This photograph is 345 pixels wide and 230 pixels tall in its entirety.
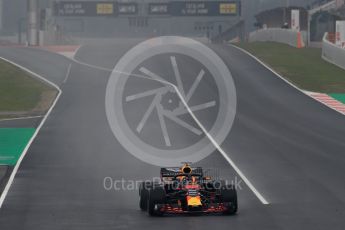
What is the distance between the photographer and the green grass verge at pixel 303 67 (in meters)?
53.3

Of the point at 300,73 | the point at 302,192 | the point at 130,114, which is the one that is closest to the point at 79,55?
the point at 300,73

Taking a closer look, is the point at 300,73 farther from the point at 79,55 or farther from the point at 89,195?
the point at 89,195

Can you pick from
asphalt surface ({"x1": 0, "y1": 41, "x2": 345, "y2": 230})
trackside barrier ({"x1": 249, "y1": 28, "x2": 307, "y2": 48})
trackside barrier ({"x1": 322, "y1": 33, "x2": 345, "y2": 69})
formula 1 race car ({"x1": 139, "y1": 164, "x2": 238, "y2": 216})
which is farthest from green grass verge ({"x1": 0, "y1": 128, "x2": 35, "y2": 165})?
trackside barrier ({"x1": 249, "y1": 28, "x2": 307, "y2": 48})

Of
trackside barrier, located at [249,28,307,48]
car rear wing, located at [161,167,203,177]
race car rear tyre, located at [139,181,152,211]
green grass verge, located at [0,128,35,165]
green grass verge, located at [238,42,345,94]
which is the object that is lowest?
green grass verge, located at [0,128,35,165]

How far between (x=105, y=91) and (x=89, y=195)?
89.2ft

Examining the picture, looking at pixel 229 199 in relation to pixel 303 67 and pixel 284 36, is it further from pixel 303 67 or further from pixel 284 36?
pixel 284 36

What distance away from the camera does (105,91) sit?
2000 inches

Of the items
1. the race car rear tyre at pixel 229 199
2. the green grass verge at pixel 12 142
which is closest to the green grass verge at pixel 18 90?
the green grass verge at pixel 12 142

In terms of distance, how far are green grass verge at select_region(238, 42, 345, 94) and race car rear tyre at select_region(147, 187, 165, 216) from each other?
31.9m

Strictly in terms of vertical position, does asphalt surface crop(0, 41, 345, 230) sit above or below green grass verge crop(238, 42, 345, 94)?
below

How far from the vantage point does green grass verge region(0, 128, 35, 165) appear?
103 feet

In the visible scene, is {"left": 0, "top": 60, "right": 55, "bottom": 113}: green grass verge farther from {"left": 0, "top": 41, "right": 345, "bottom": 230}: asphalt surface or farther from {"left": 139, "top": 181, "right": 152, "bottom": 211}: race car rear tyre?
{"left": 139, "top": 181, "right": 152, "bottom": 211}: race car rear tyre

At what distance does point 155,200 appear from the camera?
20516mm

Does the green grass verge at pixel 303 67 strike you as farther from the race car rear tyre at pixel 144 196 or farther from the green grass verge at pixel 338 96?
the race car rear tyre at pixel 144 196
